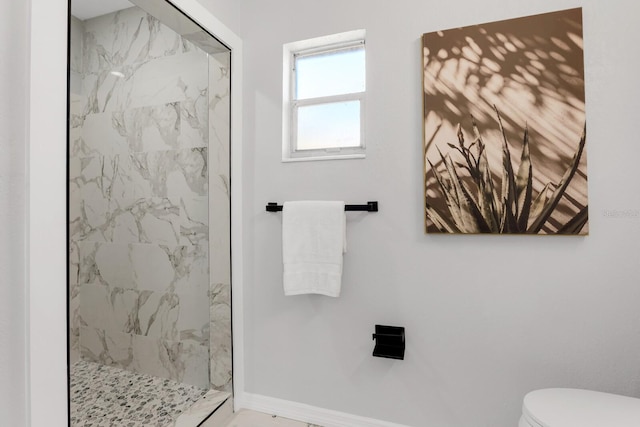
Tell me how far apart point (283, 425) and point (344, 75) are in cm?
183

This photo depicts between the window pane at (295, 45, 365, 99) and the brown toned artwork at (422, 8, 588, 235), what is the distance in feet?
1.20

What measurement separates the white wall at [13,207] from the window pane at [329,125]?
1147mm

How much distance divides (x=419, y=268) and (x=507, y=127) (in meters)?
0.71

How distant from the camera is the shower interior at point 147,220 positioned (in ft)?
5.75

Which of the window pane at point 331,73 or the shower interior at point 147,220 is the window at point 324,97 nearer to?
the window pane at point 331,73

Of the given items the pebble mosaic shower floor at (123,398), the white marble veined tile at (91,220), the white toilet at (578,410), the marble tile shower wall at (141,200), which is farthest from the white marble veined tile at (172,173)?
the white toilet at (578,410)

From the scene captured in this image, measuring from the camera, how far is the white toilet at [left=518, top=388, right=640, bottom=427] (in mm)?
941

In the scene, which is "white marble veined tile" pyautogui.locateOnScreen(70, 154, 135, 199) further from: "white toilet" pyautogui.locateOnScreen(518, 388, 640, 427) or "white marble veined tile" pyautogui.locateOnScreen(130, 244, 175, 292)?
"white toilet" pyautogui.locateOnScreen(518, 388, 640, 427)

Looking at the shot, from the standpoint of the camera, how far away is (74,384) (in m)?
1.94

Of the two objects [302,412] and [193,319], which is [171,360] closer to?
[193,319]

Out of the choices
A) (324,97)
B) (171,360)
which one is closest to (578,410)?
(324,97)

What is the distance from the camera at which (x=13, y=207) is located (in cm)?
87

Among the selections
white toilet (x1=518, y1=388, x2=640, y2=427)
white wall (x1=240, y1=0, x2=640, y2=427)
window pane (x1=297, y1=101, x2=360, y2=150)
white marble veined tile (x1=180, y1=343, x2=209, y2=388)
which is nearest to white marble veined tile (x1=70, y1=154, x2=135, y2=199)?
white wall (x1=240, y1=0, x2=640, y2=427)

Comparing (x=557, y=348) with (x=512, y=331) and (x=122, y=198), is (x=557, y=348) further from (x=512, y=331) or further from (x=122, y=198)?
(x=122, y=198)
